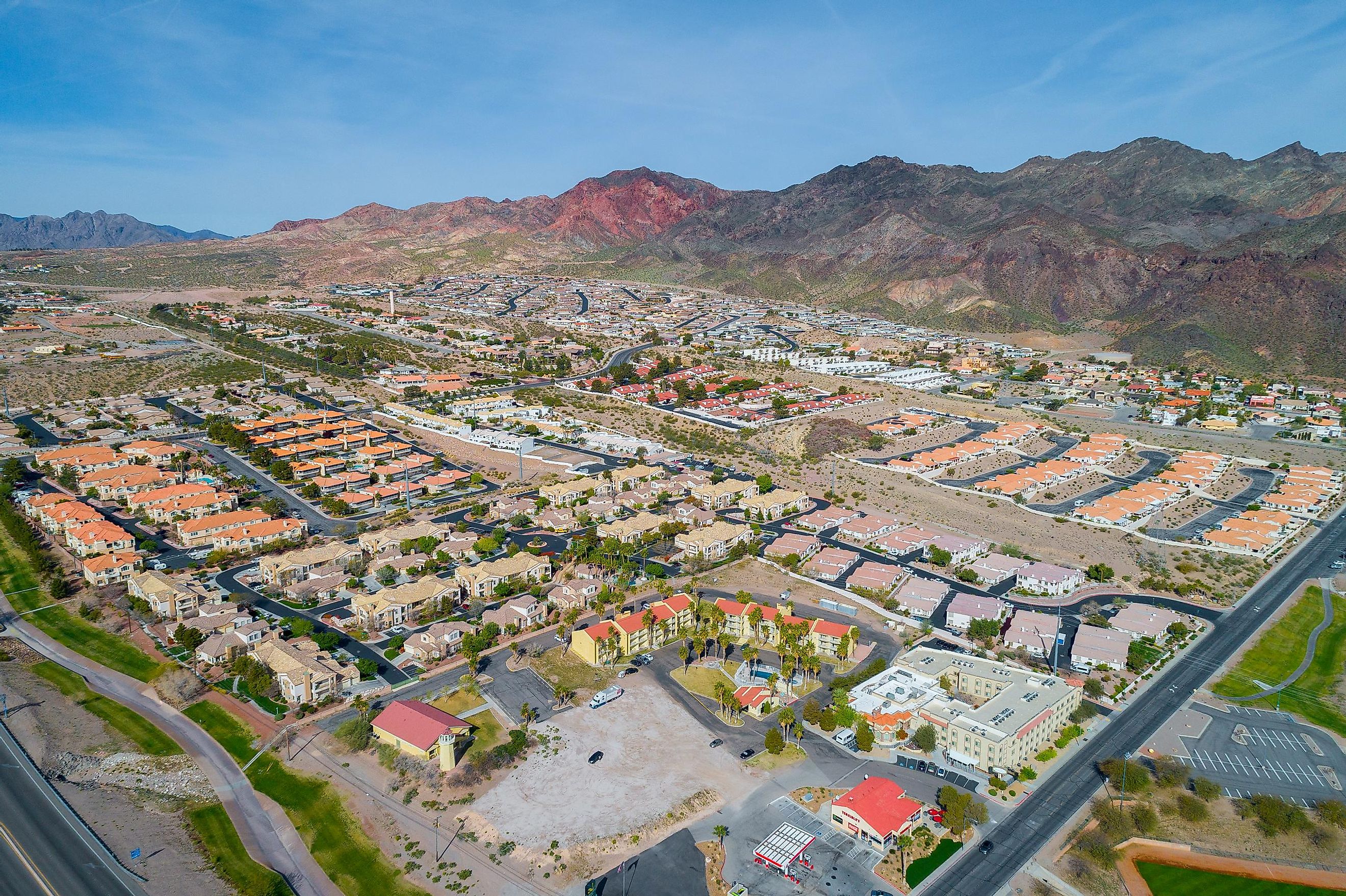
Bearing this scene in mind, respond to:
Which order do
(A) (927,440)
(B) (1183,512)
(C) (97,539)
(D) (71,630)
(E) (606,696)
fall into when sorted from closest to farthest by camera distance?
(E) (606,696)
(D) (71,630)
(C) (97,539)
(B) (1183,512)
(A) (927,440)

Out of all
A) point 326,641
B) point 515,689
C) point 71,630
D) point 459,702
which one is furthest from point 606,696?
point 71,630

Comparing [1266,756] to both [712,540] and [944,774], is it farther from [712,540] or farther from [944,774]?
[712,540]

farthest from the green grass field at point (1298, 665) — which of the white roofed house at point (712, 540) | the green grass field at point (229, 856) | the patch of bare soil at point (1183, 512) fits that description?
the green grass field at point (229, 856)

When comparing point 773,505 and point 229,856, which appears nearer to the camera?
point 229,856

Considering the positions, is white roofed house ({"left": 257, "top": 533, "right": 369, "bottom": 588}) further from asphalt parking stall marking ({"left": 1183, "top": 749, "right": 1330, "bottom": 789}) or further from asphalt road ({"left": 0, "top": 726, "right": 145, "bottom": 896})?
asphalt parking stall marking ({"left": 1183, "top": 749, "right": 1330, "bottom": 789})

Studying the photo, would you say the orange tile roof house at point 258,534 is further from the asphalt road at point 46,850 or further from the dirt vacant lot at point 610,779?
the dirt vacant lot at point 610,779

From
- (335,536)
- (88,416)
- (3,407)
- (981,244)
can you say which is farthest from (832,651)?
(981,244)
